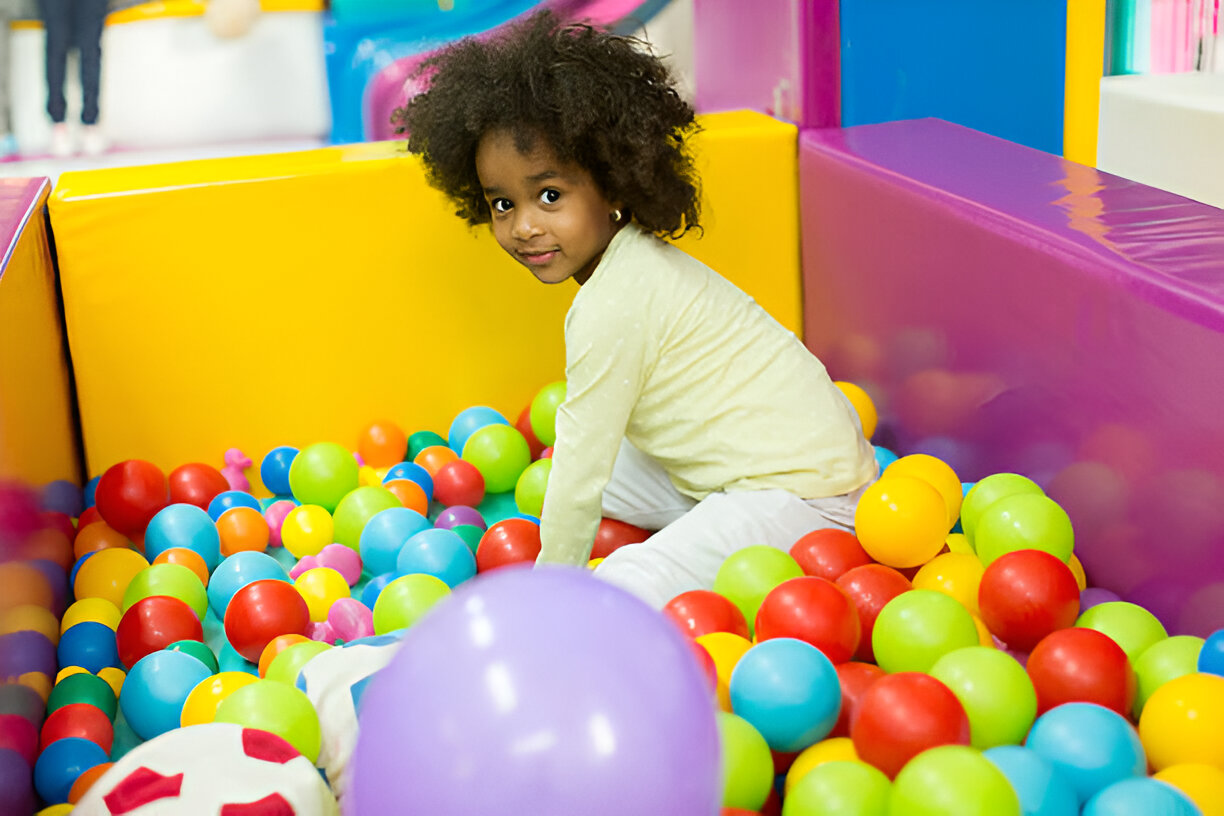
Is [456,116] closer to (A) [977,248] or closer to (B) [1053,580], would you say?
(A) [977,248]

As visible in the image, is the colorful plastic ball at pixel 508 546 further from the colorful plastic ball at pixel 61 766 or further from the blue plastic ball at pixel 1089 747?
the blue plastic ball at pixel 1089 747

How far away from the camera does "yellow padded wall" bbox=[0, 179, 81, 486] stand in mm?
1591

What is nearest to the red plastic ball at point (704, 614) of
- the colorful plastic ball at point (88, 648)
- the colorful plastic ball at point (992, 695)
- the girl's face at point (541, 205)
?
the colorful plastic ball at point (992, 695)

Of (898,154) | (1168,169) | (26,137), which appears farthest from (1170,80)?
(26,137)

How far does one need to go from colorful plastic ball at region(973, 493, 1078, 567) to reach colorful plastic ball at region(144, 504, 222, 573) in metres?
1.10

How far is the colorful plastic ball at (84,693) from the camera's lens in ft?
4.83

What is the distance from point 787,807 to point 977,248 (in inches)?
35.6

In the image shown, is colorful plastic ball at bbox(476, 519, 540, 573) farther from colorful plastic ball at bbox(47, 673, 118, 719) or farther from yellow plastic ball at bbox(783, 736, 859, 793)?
yellow plastic ball at bbox(783, 736, 859, 793)

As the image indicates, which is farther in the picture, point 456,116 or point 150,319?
point 150,319

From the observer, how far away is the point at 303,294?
Answer: 84.6 inches

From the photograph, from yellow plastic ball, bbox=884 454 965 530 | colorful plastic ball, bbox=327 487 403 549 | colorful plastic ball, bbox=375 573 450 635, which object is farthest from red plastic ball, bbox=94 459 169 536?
yellow plastic ball, bbox=884 454 965 530

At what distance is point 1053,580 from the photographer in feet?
4.58

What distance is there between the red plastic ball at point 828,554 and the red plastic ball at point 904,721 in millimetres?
394

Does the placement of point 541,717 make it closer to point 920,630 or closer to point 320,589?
point 920,630
